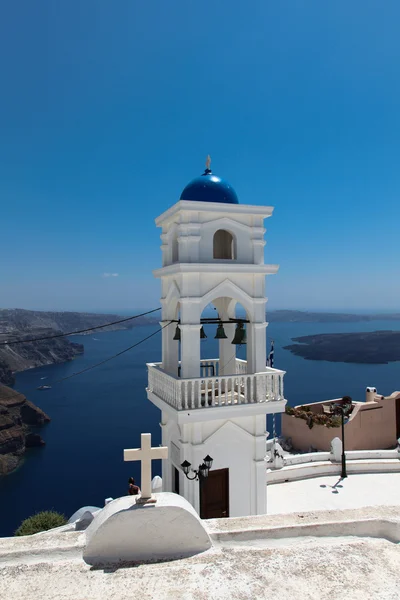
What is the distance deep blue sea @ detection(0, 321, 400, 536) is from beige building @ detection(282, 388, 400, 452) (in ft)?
58.4

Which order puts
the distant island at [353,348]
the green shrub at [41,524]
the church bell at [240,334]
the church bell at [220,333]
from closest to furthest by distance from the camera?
the church bell at [240,334], the church bell at [220,333], the green shrub at [41,524], the distant island at [353,348]

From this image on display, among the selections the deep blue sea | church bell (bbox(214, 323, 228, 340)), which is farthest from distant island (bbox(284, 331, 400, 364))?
church bell (bbox(214, 323, 228, 340))

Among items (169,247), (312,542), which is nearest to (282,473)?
(169,247)

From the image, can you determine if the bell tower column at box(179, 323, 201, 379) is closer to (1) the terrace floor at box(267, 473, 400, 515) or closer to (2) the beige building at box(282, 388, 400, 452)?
(1) the terrace floor at box(267, 473, 400, 515)

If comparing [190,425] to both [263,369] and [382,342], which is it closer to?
[263,369]

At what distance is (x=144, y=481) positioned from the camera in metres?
4.05

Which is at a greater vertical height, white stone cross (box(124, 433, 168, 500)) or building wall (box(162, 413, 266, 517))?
white stone cross (box(124, 433, 168, 500))

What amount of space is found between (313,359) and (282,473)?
11629cm

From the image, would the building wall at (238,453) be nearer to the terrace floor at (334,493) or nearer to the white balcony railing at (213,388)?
the white balcony railing at (213,388)

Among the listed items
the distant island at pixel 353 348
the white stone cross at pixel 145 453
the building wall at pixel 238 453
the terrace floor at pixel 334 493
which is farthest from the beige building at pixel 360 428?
the distant island at pixel 353 348

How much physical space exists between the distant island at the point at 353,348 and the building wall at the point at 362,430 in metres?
107

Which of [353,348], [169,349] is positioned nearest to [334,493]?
[169,349]

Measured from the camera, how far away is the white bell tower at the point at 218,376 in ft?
28.4

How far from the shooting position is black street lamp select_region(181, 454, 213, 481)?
8.05 m
